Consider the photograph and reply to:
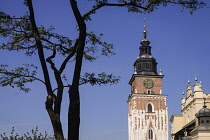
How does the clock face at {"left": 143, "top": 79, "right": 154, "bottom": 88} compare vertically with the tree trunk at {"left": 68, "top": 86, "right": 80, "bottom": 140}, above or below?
above

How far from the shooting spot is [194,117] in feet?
155

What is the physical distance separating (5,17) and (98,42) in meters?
2.63

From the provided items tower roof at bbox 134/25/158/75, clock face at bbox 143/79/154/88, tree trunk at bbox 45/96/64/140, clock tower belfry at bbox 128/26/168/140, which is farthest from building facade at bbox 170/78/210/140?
tree trunk at bbox 45/96/64/140

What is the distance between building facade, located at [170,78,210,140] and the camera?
34750mm

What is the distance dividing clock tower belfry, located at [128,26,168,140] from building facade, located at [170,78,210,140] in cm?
288

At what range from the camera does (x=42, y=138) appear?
13.8 meters

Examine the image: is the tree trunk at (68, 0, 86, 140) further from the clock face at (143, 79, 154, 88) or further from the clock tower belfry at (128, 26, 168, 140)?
the clock face at (143, 79, 154, 88)

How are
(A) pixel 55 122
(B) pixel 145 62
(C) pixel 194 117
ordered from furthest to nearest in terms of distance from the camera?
(B) pixel 145 62
(C) pixel 194 117
(A) pixel 55 122

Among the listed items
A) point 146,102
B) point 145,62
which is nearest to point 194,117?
point 146,102

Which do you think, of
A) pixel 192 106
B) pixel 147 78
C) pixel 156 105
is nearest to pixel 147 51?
pixel 147 78

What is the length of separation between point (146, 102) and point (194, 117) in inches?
672

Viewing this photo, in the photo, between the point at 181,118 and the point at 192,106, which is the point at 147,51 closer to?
the point at 181,118

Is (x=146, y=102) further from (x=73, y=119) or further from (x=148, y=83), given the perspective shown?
(x=73, y=119)

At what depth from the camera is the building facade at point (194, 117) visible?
34.8 m
